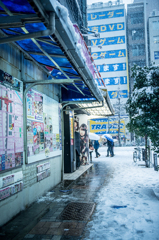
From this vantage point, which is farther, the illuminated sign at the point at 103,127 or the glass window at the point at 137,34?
the glass window at the point at 137,34

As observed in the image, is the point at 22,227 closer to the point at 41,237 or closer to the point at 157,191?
the point at 41,237

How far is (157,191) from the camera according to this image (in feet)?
23.2

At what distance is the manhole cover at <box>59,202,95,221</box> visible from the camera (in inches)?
195

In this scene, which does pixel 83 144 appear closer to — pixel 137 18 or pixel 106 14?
pixel 106 14

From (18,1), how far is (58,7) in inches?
21.4

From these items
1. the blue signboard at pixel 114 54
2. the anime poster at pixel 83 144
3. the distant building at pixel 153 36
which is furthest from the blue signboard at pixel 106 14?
the anime poster at pixel 83 144

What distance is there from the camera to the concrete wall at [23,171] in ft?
15.5

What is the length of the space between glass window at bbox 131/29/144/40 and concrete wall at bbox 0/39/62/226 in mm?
61059

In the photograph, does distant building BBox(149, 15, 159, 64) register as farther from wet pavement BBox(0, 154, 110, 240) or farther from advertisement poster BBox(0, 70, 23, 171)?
advertisement poster BBox(0, 70, 23, 171)

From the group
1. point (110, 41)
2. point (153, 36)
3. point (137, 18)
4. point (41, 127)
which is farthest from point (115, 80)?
point (41, 127)

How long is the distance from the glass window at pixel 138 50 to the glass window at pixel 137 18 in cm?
671

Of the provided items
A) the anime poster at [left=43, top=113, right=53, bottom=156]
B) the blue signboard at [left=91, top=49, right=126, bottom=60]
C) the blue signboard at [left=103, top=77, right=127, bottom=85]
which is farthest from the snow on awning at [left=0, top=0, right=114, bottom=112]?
the blue signboard at [left=91, top=49, right=126, bottom=60]

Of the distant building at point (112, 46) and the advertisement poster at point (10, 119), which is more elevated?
the distant building at point (112, 46)

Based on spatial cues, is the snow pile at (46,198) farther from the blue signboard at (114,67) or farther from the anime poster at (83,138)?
the blue signboard at (114,67)
